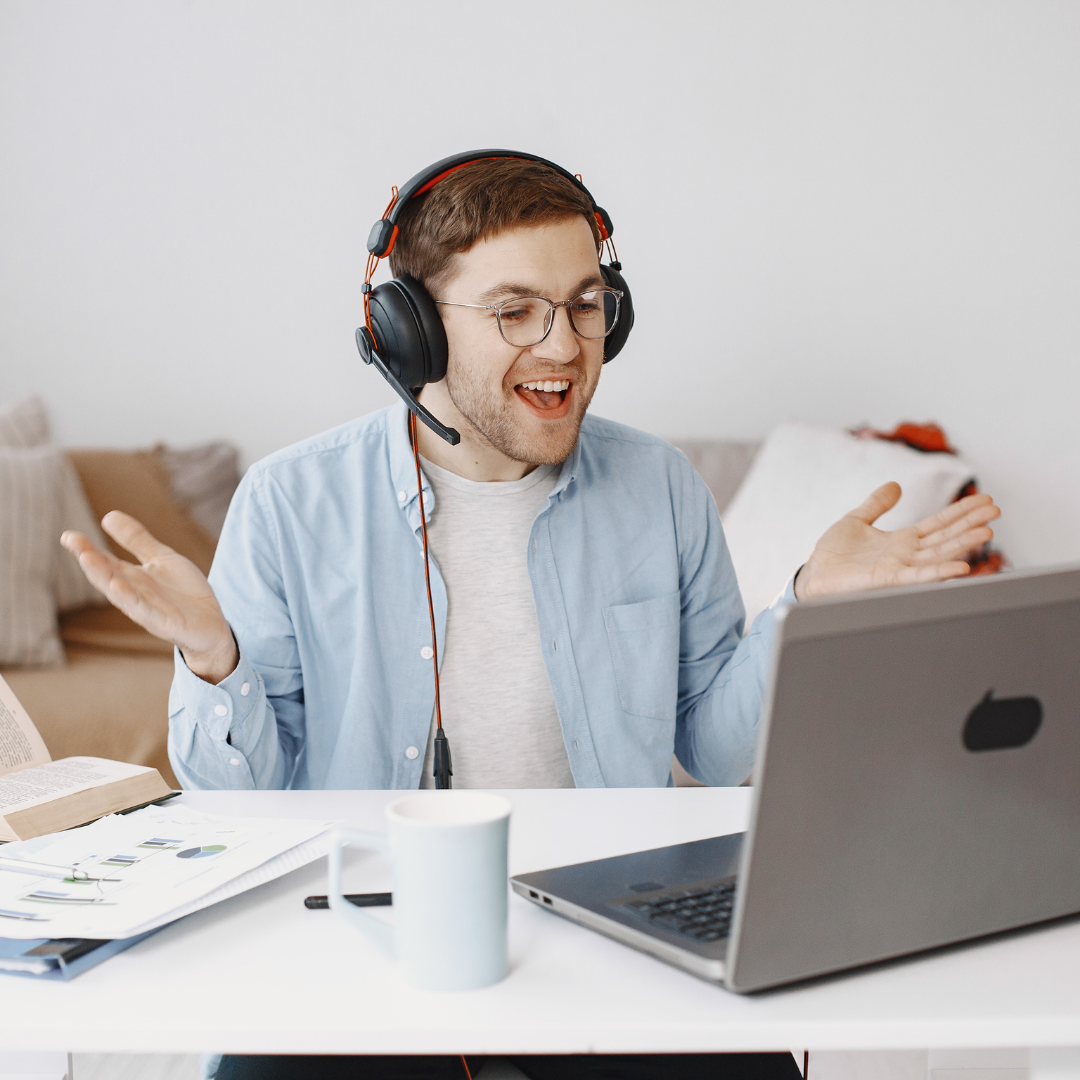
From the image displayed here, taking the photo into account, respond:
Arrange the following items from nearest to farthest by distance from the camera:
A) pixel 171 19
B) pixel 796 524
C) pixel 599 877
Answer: pixel 599 877
pixel 796 524
pixel 171 19

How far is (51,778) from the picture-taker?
0.90 m

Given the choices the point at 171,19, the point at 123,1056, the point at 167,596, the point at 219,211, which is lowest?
the point at 123,1056

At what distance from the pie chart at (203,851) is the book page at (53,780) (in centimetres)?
16

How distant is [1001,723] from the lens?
1.87 feet

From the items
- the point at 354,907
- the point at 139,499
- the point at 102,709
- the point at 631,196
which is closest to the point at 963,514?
the point at 354,907

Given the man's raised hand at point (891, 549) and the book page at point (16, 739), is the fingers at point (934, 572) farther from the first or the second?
the book page at point (16, 739)

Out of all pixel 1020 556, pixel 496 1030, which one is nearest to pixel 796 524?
pixel 1020 556

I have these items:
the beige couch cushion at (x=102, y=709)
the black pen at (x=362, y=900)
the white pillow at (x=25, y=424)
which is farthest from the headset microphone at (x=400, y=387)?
the white pillow at (x=25, y=424)

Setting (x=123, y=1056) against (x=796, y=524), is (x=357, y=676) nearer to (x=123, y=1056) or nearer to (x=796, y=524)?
(x=123, y=1056)

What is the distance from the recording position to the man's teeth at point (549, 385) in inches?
49.4

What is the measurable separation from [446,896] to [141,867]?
0.90 ft

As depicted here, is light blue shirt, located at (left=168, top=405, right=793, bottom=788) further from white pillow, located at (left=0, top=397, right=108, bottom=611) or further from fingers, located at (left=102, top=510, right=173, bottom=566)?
white pillow, located at (left=0, top=397, right=108, bottom=611)

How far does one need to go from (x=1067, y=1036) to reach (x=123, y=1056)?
4.80ft

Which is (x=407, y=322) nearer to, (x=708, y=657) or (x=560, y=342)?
(x=560, y=342)
